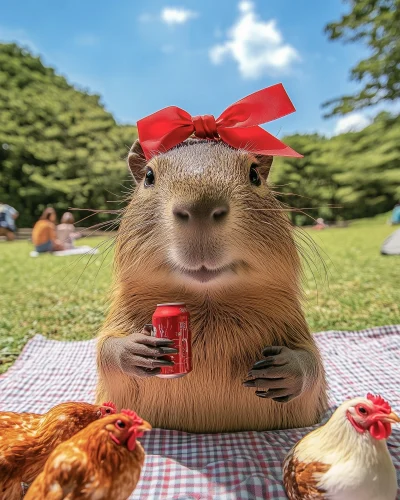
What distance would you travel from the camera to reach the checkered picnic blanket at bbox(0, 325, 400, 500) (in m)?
1.19

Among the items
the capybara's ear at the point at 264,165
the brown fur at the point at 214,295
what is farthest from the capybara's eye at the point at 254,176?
the capybara's ear at the point at 264,165

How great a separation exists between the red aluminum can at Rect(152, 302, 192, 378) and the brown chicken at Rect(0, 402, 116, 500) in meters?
0.20

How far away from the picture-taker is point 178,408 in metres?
1.36

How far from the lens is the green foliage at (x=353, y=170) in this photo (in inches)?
605

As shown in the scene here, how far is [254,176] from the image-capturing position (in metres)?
1.30

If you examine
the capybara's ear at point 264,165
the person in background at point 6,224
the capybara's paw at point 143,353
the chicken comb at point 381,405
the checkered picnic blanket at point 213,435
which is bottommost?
the checkered picnic blanket at point 213,435

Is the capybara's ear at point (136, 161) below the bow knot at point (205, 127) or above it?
below

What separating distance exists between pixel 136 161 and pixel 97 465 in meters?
1.05

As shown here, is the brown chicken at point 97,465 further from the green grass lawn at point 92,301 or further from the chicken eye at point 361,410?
the green grass lawn at point 92,301

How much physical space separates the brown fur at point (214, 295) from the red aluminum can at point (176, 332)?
0.09 m

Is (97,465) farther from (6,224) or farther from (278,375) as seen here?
(6,224)

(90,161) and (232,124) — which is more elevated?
(90,161)

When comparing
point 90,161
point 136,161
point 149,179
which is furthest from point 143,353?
point 90,161

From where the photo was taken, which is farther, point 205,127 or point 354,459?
point 205,127
